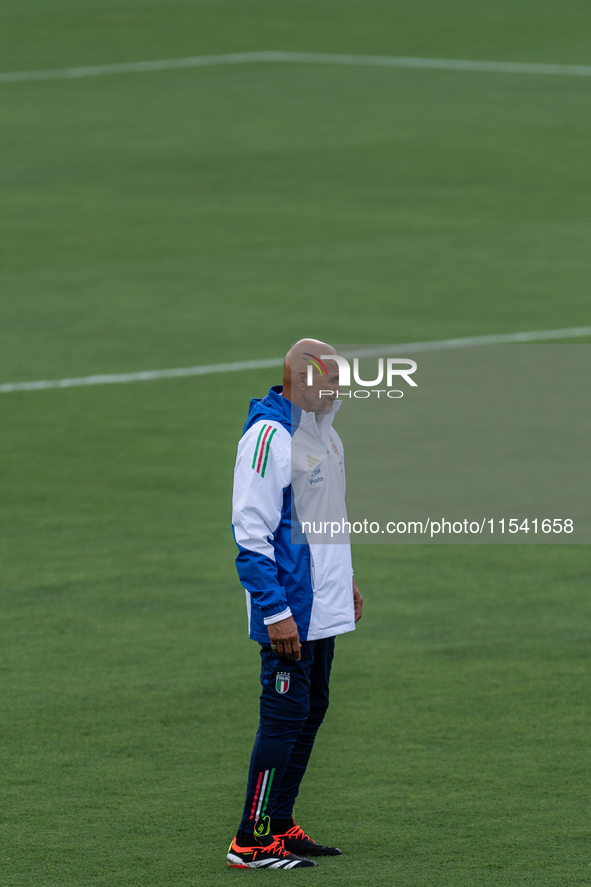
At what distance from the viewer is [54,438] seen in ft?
46.8

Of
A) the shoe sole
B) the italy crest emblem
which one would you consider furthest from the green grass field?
the italy crest emblem

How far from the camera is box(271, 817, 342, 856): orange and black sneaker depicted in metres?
6.18

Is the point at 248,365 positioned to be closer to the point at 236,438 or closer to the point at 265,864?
the point at 236,438

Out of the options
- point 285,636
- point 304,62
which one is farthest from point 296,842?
point 304,62

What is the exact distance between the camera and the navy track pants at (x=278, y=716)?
5.85 metres

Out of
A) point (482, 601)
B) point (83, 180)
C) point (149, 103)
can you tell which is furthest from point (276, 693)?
point (149, 103)

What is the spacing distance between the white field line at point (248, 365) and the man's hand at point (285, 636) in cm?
989

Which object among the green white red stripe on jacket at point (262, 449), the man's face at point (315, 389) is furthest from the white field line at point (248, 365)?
the green white red stripe on jacket at point (262, 449)

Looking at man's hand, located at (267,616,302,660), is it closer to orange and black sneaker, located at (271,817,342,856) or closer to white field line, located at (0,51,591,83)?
orange and black sneaker, located at (271,817,342,856)

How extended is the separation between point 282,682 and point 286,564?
19.1 inches

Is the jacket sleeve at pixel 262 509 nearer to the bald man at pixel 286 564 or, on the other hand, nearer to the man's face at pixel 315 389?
the bald man at pixel 286 564

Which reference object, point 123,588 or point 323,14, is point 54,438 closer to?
point 123,588

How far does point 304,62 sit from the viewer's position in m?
35.6

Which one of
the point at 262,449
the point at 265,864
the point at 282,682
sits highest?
the point at 262,449
